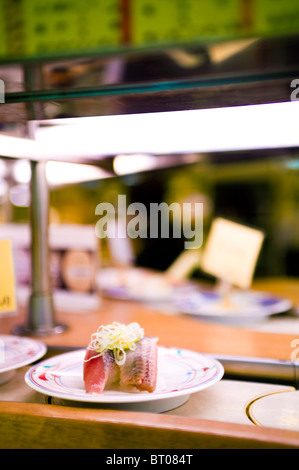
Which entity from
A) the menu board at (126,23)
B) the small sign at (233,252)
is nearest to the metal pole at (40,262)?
the small sign at (233,252)

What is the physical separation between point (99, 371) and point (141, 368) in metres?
0.08

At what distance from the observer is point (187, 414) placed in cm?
80

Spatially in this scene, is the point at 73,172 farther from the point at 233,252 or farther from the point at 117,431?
the point at 117,431

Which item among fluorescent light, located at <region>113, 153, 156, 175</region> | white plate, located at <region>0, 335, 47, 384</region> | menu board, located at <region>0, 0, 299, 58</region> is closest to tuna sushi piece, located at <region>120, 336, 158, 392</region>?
white plate, located at <region>0, 335, 47, 384</region>

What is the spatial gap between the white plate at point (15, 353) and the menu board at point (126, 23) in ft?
5.24

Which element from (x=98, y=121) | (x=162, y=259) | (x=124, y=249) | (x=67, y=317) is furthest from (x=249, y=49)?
(x=162, y=259)

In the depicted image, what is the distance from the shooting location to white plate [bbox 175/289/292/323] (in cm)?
149

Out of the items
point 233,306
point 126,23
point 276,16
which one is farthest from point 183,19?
point 233,306

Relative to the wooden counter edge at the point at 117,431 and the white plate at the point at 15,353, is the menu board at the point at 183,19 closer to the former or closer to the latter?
the white plate at the point at 15,353

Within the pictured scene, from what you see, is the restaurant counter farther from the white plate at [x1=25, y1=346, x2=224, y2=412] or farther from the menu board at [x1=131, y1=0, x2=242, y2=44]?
the menu board at [x1=131, y1=0, x2=242, y2=44]

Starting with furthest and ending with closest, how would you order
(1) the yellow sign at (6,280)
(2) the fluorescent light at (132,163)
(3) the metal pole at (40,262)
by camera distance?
1. (2) the fluorescent light at (132,163)
2. (3) the metal pole at (40,262)
3. (1) the yellow sign at (6,280)

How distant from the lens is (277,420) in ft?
2.44

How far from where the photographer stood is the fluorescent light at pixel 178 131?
0.93m

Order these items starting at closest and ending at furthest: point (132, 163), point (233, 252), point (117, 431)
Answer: point (117, 431) < point (233, 252) < point (132, 163)
